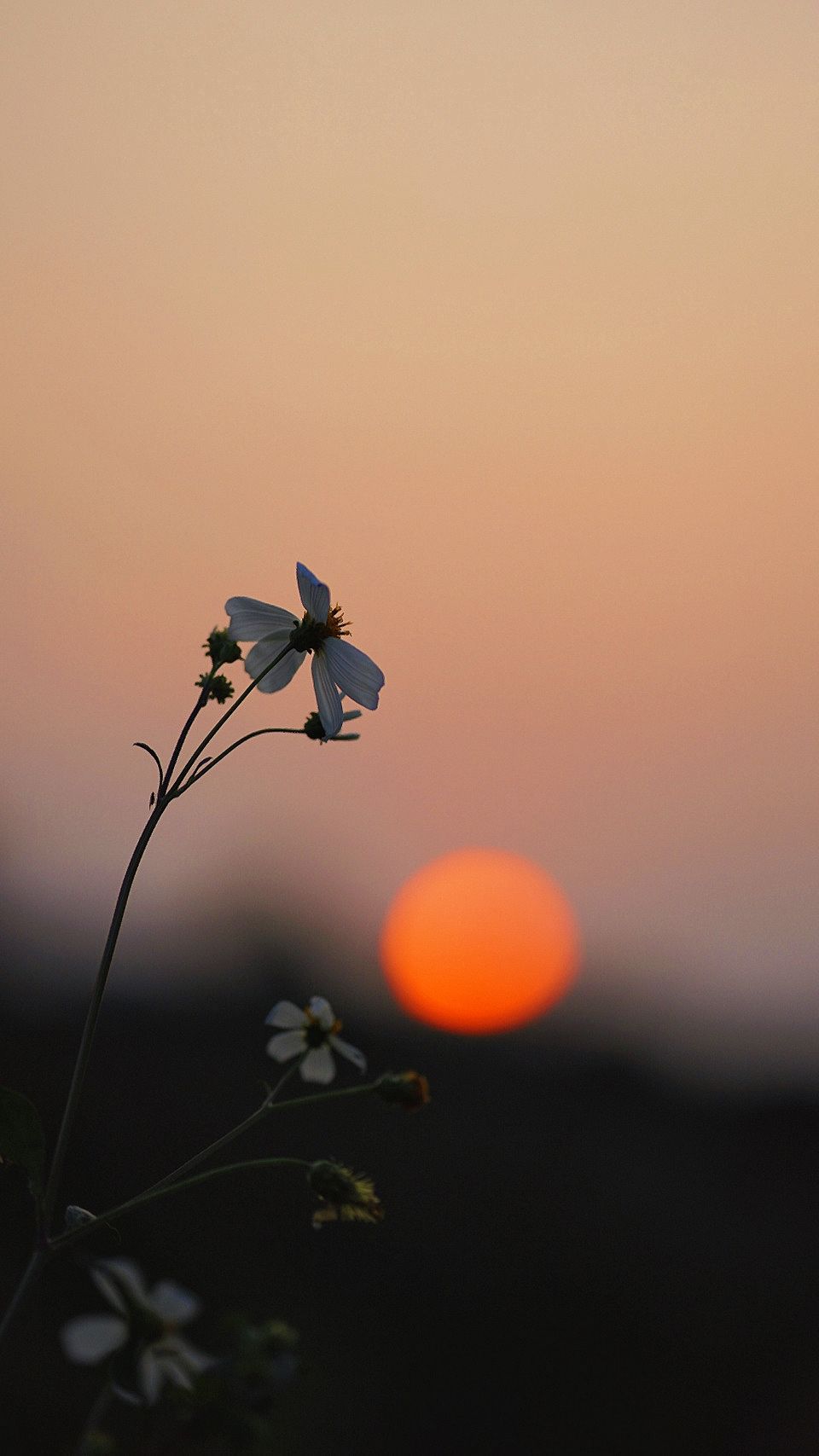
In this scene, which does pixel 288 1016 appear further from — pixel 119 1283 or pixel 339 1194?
pixel 119 1283

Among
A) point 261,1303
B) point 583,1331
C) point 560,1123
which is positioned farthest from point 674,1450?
point 560,1123

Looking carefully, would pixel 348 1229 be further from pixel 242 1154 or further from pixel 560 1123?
pixel 560 1123

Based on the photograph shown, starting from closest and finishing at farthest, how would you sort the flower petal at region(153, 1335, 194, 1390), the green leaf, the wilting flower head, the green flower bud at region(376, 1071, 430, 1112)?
the flower petal at region(153, 1335, 194, 1390) < the green leaf < the wilting flower head < the green flower bud at region(376, 1071, 430, 1112)

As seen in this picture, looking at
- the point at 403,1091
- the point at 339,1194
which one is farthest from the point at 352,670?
the point at 339,1194

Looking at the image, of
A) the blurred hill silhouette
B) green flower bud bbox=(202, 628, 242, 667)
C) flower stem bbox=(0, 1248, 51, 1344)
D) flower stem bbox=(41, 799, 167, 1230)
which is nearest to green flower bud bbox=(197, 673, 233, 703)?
green flower bud bbox=(202, 628, 242, 667)

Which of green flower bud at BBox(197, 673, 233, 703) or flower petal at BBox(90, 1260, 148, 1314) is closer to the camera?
flower petal at BBox(90, 1260, 148, 1314)

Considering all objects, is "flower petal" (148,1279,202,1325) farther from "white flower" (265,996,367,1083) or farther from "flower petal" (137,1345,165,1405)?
"white flower" (265,996,367,1083)
